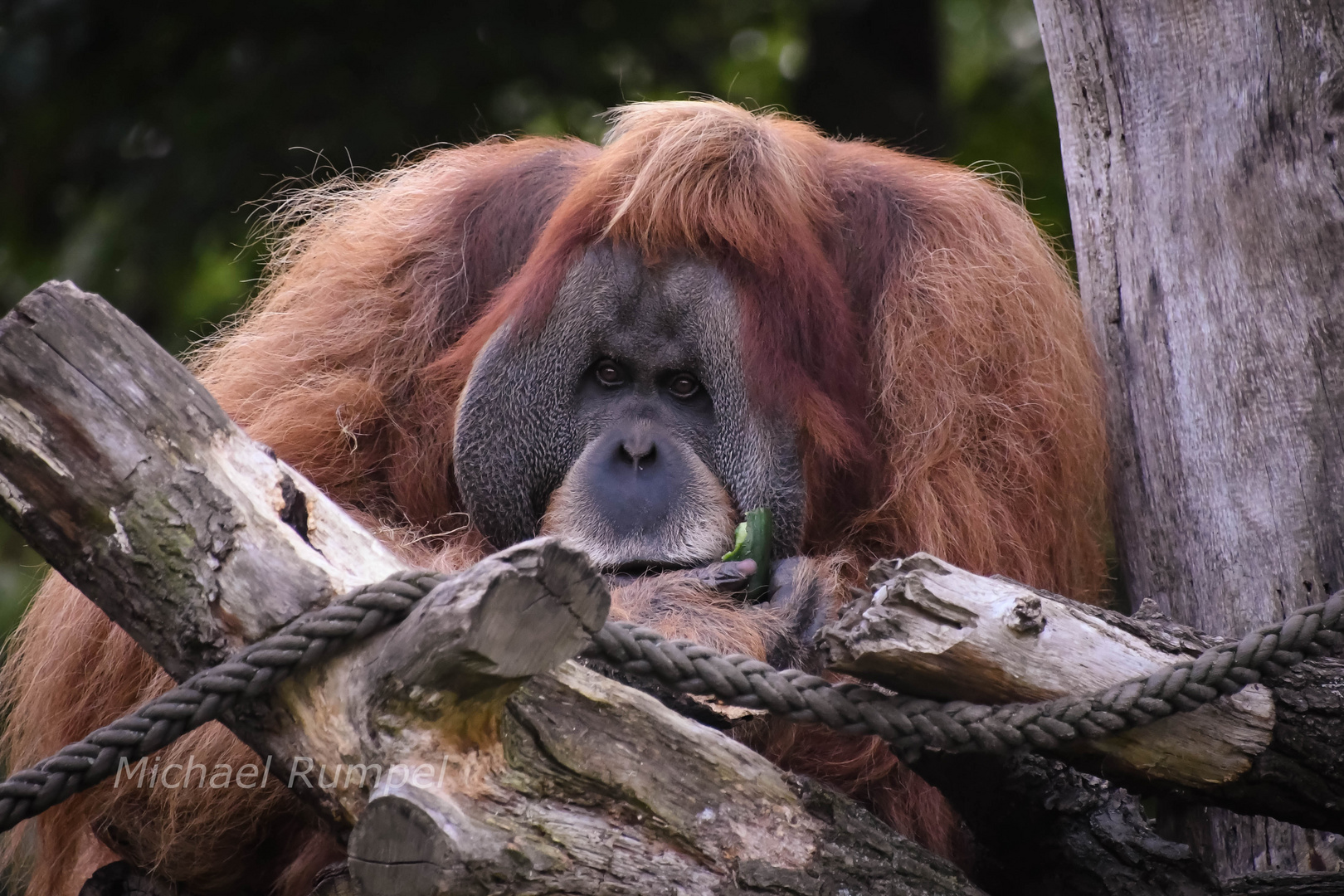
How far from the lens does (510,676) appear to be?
1.53m

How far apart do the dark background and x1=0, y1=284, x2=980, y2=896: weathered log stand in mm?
2800

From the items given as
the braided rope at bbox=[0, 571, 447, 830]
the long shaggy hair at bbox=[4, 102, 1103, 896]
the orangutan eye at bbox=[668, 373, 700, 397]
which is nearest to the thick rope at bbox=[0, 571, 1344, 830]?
the braided rope at bbox=[0, 571, 447, 830]

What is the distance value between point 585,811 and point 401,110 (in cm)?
347

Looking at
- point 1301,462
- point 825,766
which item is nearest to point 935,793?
point 825,766

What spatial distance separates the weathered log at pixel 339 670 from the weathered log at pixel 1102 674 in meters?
0.28

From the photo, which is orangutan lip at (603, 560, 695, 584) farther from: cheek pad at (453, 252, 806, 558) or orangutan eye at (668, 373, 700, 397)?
orangutan eye at (668, 373, 700, 397)

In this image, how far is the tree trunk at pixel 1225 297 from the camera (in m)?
2.41

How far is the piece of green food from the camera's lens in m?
2.48

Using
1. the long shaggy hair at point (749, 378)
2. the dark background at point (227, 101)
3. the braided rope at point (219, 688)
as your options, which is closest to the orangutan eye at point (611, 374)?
the long shaggy hair at point (749, 378)

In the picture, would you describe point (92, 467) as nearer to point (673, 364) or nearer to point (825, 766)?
point (673, 364)

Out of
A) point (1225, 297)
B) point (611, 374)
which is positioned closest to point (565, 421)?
point (611, 374)

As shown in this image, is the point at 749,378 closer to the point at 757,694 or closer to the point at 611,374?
the point at 611,374

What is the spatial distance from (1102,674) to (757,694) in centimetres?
48

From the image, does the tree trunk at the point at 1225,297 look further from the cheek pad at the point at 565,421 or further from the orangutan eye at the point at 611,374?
the orangutan eye at the point at 611,374
